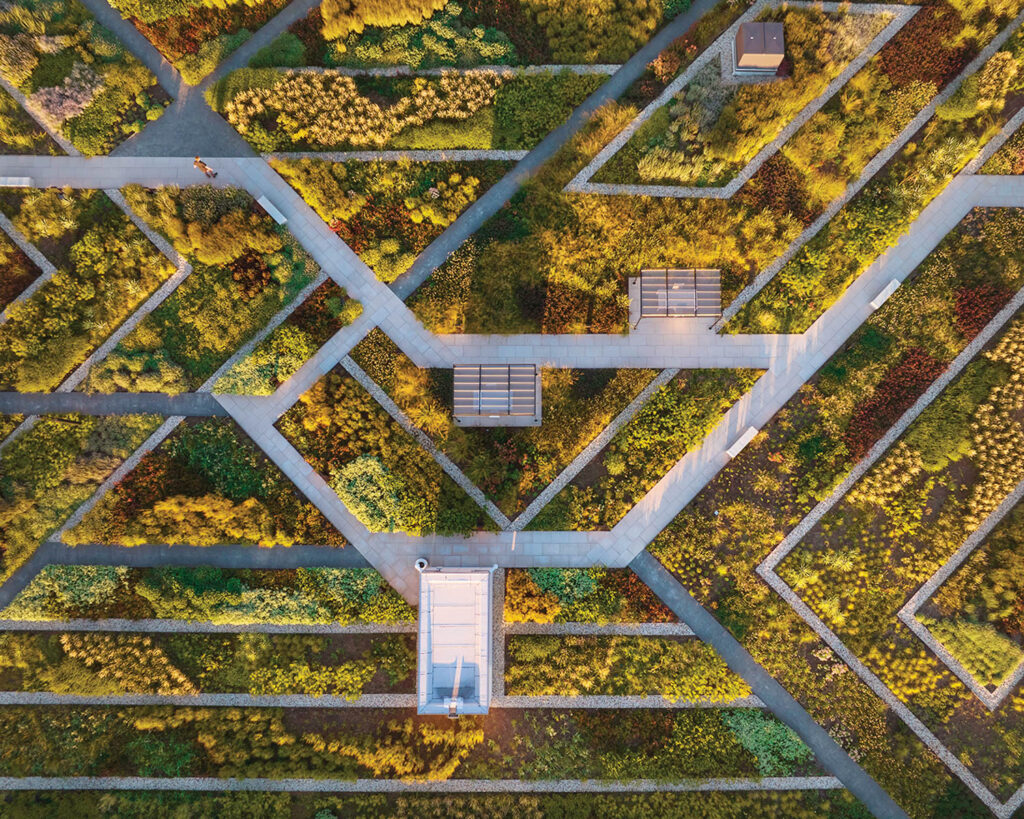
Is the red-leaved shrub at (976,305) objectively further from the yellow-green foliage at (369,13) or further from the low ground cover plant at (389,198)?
the yellow-green foliage at (369,13)

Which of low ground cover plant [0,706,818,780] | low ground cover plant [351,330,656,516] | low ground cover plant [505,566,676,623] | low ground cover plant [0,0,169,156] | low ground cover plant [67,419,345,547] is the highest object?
low ground cover plant [0,0,169,156]

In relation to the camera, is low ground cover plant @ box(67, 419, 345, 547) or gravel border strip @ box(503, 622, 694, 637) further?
gravel border strip @ box(503, 622, 694, 637)

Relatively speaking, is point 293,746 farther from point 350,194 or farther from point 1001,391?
point 1001,391

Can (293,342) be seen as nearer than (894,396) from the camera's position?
Yes

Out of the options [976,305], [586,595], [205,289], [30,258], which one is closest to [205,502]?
[205,289]

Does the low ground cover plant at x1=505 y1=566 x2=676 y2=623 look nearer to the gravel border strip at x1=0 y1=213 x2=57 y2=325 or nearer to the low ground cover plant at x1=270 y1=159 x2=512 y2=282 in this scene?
the low ground cover plant at x1=270 y1=159 x2=512 y2=282

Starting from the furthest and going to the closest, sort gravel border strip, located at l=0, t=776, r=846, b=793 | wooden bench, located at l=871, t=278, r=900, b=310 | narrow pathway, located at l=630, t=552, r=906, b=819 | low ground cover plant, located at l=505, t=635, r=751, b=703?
1. wooden bench, located at l=871, t=278, r=900, b=310
2. narrow pathway, located at l=630, t=552, r=906, b=819
3. low ground cover plant, located at l=505, t=635, r=751, b=703
4. gravel border strip, located at l=0, t=776, r=846, b=793

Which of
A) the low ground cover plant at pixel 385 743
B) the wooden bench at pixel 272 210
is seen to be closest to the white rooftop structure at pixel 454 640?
the low ground cover plant at pixel 385 743

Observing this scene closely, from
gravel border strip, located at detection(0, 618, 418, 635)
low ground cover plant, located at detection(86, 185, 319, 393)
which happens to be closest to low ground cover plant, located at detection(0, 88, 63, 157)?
low ground cover plant, located at detection(86, 185, 319, 393)

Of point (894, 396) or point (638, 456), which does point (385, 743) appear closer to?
point (638, 456)
